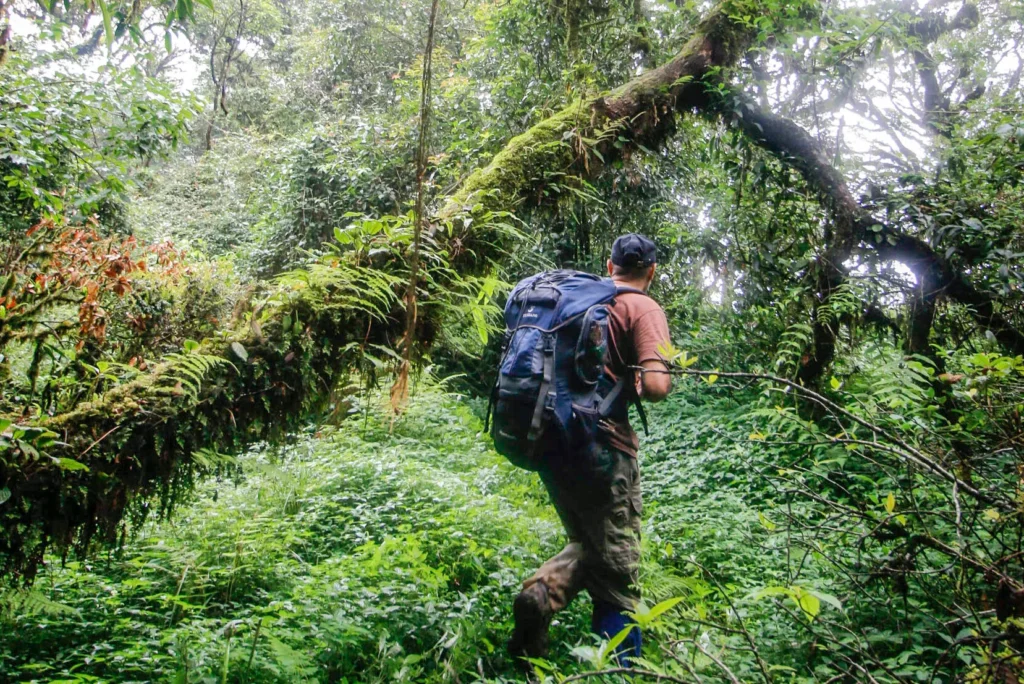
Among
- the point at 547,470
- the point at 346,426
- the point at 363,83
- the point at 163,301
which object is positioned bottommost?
the point at 346,426

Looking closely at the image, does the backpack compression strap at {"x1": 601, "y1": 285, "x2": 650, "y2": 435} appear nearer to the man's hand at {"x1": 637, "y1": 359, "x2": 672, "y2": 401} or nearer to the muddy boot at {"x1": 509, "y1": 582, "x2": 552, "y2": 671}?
the man's hand at {"x1": 637, "y1": 359, "x2": 672, "y2": 401}

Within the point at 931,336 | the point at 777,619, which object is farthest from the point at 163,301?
the point at 931,336

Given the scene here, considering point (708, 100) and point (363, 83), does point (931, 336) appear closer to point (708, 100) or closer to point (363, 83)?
point (708, 100)

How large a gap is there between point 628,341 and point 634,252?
1.92ft

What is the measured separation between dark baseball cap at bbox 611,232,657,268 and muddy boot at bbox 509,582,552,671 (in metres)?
1.93

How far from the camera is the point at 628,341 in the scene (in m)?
3.59

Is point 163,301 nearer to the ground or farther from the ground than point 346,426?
farther from the ground

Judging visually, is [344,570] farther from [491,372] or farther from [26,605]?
[491,372]

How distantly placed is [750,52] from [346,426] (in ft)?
20.4

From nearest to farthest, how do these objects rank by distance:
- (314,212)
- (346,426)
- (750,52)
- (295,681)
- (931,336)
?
(295,681)
(931,336)
(750,52)
(346,426)
(314,212)

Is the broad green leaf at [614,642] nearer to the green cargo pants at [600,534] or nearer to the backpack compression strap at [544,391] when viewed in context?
the backpack compression strap at [544,391]

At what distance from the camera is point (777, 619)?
3.84 meters

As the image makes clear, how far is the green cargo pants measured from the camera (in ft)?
11.4

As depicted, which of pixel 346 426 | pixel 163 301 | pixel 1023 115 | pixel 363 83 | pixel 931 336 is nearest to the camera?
pixel 163 301
